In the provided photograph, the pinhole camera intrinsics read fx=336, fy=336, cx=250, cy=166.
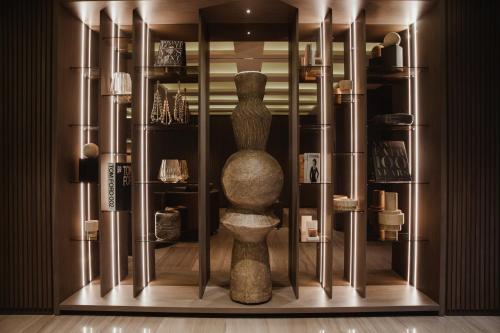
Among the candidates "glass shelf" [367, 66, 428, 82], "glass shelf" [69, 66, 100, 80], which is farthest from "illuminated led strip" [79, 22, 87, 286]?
"glass shelf" [367, 66, 428, 82]

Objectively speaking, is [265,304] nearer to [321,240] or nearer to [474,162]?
[321,240]

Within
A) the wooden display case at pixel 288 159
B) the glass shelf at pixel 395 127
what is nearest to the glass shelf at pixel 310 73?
the wooden display case at pixel 288 159

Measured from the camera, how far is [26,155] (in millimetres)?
2834

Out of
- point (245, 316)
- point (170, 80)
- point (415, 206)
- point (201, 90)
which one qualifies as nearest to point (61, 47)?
point (170, 80)

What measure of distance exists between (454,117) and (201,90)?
7.11ft

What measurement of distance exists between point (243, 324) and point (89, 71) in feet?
8.67

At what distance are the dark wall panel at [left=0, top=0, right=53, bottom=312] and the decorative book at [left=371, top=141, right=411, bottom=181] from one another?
9.45 ft

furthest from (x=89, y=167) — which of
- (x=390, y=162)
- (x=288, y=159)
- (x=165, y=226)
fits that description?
(x=390, y=162)

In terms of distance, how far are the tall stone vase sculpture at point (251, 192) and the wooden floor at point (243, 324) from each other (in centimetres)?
24

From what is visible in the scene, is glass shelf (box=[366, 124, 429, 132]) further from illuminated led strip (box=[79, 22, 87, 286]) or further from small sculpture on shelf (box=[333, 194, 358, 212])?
illuminated led strip (box=[79, 22, 87, 286])

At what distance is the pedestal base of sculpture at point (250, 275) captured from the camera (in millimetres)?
2768

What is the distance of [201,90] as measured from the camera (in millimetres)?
2895

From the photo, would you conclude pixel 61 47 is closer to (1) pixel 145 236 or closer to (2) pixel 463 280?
(1) pixel 145 236

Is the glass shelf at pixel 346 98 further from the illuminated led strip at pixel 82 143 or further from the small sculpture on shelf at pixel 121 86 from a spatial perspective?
the illuminated led strip at pixel 82 143
